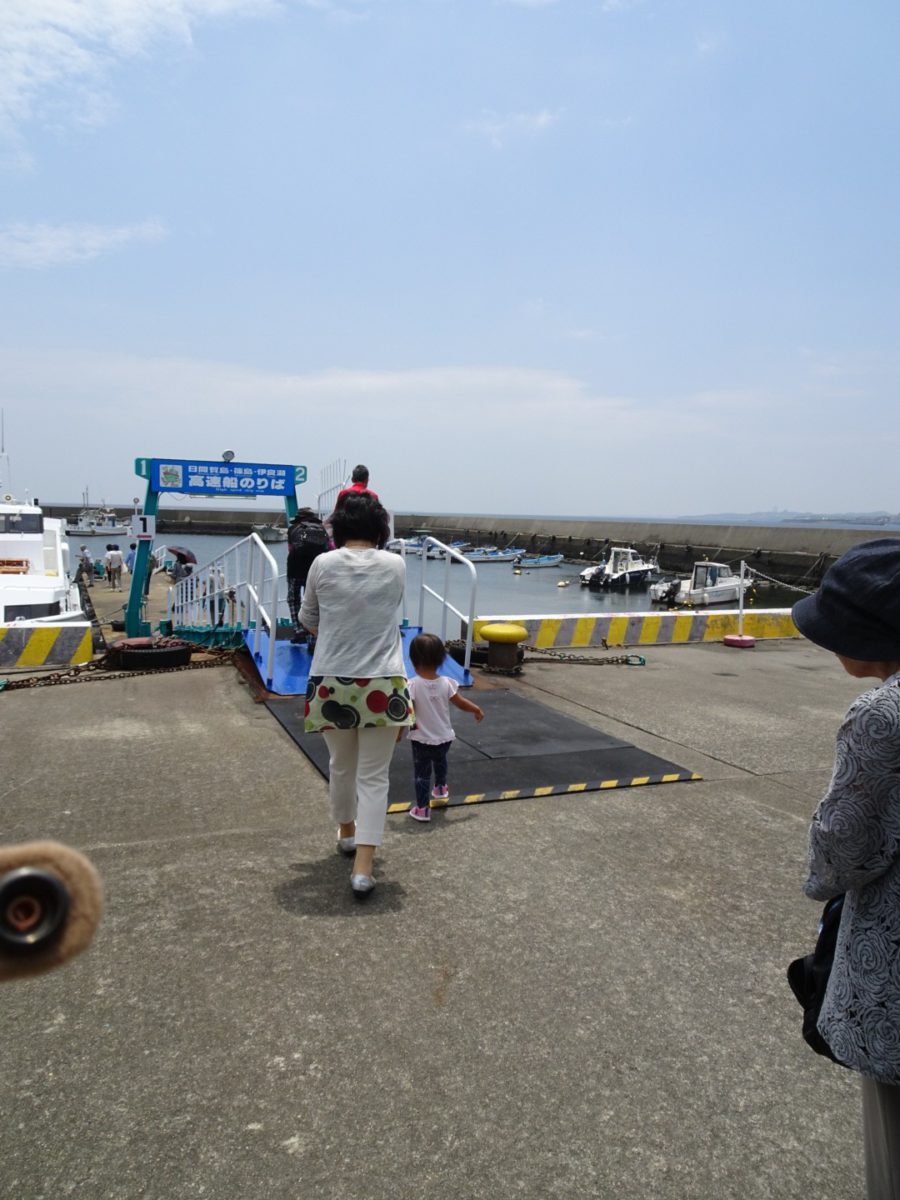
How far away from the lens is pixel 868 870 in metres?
1.52

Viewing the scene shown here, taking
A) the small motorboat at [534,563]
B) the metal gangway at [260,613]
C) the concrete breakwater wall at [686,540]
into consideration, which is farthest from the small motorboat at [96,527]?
the metal gangway at [260,613]

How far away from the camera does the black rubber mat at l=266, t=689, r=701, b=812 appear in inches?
204

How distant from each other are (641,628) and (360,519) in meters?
8.76

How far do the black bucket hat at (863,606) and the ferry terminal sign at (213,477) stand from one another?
10.5 meters

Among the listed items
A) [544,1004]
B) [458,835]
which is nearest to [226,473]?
[458,835]

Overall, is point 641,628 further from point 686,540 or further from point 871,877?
point 686,540

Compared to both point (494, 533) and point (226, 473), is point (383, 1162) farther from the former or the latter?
point (494, 533)

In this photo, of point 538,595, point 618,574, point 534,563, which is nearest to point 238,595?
point 538,595

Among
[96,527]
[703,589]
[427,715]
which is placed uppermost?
[427,715]

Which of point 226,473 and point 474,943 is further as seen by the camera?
point 226,473

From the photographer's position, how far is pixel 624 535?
85.1m

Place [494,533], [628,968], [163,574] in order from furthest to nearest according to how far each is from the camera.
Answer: [494,533]
[163,574]
[628,968]

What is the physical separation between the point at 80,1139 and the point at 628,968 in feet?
6.45

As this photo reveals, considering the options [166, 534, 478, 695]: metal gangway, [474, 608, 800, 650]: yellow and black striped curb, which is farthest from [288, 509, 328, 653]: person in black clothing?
[474, 608, 800, 650]: yellow and black striped curb
